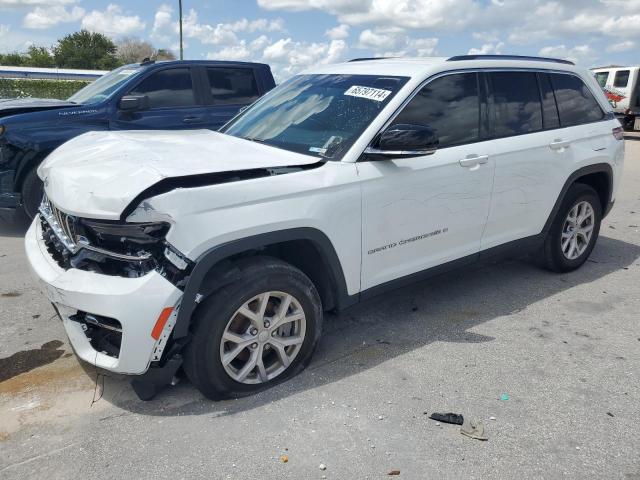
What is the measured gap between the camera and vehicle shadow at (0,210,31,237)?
6.14 metres

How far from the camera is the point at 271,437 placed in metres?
2.81

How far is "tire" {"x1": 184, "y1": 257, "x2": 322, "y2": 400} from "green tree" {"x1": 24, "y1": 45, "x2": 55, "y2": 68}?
80294mm

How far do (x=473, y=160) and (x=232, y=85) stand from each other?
4.83m

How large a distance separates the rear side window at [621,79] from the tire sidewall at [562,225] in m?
17.0

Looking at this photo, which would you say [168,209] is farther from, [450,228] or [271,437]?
[450,228]

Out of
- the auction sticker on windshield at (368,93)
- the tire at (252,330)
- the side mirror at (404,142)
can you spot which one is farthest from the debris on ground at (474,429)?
the auction sticker on windshield at (368,93)

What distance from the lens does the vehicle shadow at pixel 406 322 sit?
313 centimetres

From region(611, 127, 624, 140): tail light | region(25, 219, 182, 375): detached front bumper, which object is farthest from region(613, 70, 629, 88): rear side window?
region(25, 219, 182, 375): detached front bumper

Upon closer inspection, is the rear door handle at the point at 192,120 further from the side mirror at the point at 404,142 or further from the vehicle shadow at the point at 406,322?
the side mirror at the point at 404,142

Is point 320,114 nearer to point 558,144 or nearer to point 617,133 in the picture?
point 558,144

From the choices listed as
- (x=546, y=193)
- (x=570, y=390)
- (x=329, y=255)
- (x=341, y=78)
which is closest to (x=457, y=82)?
(x=341, y=78)

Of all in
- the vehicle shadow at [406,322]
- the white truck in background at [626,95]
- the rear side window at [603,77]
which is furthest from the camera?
the rear side window at [603,77]

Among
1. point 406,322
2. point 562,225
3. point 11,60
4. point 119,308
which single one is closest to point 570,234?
point 562,225

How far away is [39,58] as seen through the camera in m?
74.9
